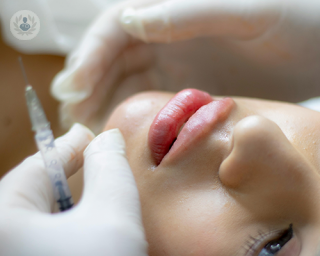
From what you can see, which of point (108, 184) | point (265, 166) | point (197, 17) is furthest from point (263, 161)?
point (197, 17)

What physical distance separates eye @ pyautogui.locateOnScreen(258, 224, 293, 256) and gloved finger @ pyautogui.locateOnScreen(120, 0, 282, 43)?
577mm

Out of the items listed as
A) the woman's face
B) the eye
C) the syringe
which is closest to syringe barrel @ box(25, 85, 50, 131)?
the syringe

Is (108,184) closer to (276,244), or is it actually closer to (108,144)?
(108,144)

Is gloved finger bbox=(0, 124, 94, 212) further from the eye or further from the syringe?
the eye

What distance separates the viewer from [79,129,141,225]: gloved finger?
1.34ft

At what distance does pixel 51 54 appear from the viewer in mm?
1098

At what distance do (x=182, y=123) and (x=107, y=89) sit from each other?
47 centimetres

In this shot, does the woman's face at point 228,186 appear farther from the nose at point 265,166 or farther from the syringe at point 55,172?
the syringe at point 55,172

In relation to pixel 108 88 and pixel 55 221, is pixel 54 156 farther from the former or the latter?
pixel 108 88

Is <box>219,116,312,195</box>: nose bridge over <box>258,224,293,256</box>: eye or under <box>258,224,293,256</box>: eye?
over

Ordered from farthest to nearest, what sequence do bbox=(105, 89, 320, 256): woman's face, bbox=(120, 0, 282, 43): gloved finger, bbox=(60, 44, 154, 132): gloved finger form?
bbox=(60, 44, 154, 132): gloved finger, bbox=(120, 0, 282, 43): gloved finger, bbox=(105, 89, 320, 256): woman's face

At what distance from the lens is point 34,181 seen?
44 centimetres

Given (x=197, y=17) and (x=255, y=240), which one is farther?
(x=197, y=17)

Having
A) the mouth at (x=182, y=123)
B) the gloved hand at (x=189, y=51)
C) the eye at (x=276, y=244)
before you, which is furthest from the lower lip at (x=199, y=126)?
the gloved hand at (x=189, y=51)
